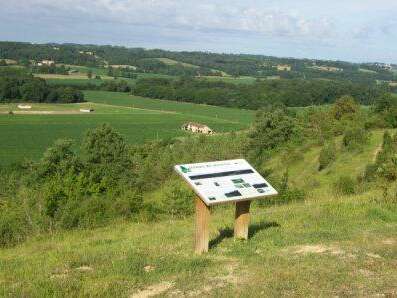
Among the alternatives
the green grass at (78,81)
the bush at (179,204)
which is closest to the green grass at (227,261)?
the bush at (179,204)

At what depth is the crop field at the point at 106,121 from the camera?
191ft

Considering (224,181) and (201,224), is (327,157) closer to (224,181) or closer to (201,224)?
(224,181)

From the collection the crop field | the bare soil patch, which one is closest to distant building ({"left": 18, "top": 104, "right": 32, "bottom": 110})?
the crop field

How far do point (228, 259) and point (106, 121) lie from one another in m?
68.3

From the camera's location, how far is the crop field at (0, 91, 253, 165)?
58312 mm

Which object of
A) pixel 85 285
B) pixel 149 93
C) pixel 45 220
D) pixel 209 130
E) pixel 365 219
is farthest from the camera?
pixel 149 93

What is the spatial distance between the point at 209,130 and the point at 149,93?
45.1m

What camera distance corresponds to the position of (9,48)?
6412 inches

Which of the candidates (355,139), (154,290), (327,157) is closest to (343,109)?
(355,139)

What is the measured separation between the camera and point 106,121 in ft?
244

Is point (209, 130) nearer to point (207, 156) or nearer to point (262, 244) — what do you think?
point (207, 156)

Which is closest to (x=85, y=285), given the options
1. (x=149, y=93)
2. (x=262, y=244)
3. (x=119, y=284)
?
(x=119, y=284)

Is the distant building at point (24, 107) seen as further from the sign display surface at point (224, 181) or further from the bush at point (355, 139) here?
the sign display surface at point (224, 181)

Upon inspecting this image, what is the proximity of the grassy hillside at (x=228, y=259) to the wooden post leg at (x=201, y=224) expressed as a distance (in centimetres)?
20
